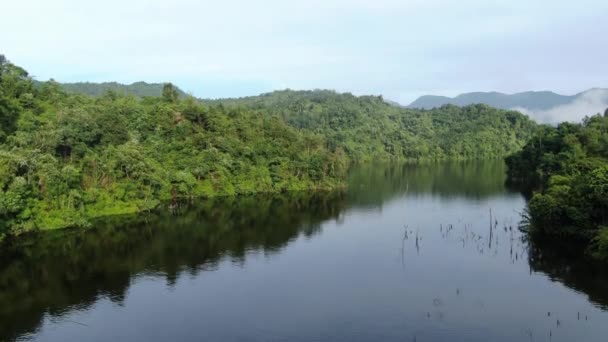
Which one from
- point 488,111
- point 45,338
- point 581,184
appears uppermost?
point 488,111

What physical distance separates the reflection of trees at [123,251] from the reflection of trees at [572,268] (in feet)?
64.7

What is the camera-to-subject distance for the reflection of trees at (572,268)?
2998cm

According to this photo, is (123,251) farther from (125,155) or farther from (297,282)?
(125,155)

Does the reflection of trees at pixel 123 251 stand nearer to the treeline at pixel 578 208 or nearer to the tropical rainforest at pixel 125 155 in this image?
the tropical rainforest at pixel 125 155

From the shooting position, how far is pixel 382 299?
29219 mm

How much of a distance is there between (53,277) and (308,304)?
57.3ft

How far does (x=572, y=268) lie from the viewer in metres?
34.1

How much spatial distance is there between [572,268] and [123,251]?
33.1 metres

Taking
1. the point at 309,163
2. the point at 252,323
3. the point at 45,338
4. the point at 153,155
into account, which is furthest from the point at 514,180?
the point at 45,338

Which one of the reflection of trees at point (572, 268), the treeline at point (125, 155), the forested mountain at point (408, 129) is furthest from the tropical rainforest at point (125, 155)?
the forested mountain at point (408, 129)

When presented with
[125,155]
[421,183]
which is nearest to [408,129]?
[421,183]

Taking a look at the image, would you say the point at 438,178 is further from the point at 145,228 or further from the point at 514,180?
the point at 145,228

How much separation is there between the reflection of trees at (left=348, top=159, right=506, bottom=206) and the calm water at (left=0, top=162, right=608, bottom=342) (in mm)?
17633

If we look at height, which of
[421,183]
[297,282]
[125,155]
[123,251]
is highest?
[125,155]
